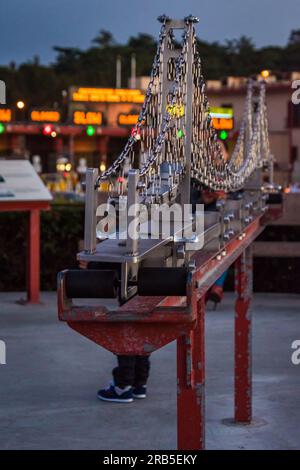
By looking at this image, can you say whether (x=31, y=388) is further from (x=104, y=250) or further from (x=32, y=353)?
(x=104, y=250)

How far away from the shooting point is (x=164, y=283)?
5250mm

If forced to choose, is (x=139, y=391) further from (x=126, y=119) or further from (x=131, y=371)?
(x=126, y=119)

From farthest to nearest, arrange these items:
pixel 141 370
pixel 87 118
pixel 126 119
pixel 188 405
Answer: pixel 126 119 < pixel 87 118 < pixel 141 370 < pixel 188 405

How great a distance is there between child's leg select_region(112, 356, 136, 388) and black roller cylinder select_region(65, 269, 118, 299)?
17.4 feet

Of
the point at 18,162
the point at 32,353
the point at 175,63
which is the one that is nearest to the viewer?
the point at 175,63

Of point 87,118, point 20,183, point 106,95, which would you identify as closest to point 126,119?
point 87,118

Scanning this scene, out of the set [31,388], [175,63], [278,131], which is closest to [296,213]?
[31,388]

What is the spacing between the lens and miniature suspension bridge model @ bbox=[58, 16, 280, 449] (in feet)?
17.3

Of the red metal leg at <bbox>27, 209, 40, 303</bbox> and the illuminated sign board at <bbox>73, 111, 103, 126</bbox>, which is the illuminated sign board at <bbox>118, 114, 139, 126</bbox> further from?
the red metal leg at <bbox>27, 209, 40, 303</bbox>

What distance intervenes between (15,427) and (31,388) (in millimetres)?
1746

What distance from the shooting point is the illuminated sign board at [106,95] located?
70312mm

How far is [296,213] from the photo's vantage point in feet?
64.5

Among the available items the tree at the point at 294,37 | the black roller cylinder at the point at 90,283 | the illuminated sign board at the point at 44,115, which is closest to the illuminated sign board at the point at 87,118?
the illuminated sign board at the point at 44,115

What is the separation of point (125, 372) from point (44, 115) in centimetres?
4779
